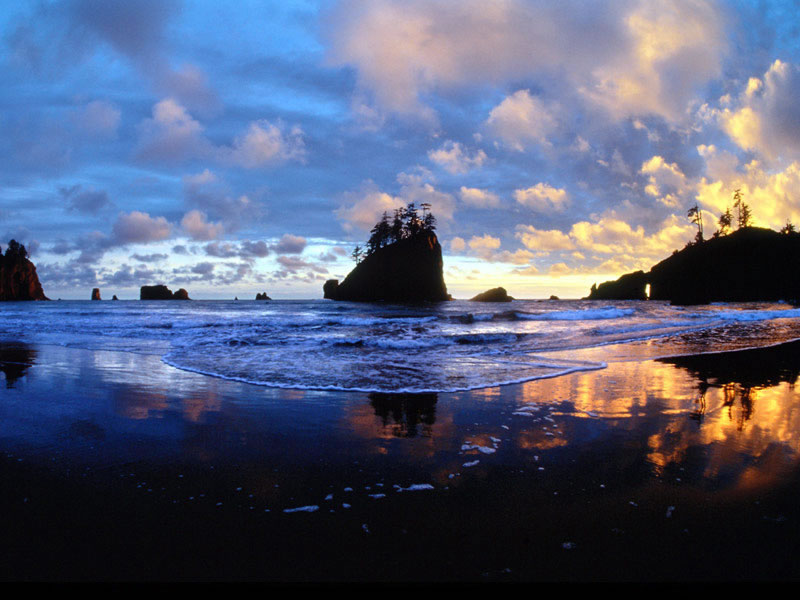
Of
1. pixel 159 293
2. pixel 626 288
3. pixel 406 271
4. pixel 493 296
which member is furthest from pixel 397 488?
pixel 159 293

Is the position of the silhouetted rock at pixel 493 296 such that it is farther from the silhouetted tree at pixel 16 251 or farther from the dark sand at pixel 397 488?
the silhouetted tree at pixel 16 251

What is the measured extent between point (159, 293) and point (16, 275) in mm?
38432

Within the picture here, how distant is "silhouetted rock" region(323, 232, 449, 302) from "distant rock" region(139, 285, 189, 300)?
6146 cm

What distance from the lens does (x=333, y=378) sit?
25.6ft

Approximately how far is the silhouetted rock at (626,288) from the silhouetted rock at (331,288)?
63512mm

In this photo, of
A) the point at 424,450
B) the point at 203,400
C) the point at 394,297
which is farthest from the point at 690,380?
the point at 394,297

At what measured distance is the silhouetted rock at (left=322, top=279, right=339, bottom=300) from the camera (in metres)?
85.7

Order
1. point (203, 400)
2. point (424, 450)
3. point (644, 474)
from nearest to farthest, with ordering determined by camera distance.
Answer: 1. point (644, 474)
2. point (424, 450)
3. point (203, 400)

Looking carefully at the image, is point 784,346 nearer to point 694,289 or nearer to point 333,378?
point 333,378

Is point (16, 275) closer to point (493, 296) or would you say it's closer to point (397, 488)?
point (493, 296)

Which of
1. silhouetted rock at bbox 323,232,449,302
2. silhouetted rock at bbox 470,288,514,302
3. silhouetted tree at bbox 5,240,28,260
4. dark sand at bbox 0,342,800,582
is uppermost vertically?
silhouetted tree at bbox 5,240,28,260

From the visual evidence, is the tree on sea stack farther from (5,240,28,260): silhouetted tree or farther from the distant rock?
(5,240,28,260): silhouetted tree

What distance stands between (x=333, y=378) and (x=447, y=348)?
621cm

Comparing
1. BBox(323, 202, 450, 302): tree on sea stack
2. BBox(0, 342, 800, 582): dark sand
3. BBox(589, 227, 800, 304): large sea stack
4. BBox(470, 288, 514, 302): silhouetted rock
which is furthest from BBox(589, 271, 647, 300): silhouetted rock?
BBox(0, 342, 800, 582): dark sand
